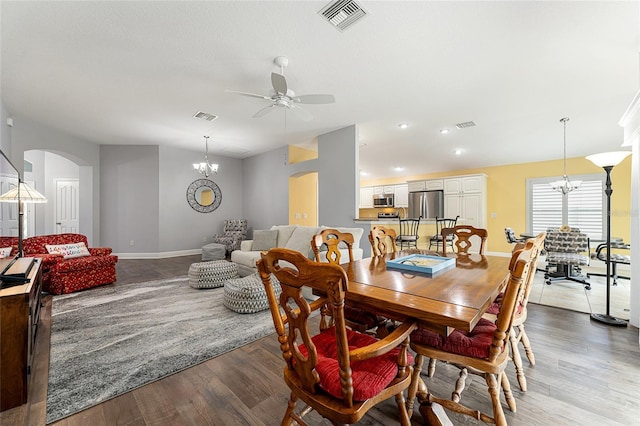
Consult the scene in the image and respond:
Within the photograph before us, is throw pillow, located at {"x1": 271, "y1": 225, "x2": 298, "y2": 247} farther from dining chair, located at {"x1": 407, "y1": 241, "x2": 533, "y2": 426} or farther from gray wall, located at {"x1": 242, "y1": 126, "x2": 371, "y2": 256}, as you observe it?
dining chair, located at {"x1": 407, "y1": 241, "x2": 533, "y2": 426}

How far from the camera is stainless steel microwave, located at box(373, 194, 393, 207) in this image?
8.69 meters

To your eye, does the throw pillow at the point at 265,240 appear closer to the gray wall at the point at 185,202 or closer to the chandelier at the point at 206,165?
the chandelier at the point at 206,165

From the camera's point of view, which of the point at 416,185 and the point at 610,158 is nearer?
the point at 610,158

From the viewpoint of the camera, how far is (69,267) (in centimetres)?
367

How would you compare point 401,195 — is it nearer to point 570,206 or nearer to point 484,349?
point 570,206

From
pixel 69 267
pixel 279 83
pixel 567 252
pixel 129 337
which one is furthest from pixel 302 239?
pixel 567 252

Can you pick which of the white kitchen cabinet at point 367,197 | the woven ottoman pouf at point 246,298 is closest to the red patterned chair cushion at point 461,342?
the woven ottoman pouf at point 246,298

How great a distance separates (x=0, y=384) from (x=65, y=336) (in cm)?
105

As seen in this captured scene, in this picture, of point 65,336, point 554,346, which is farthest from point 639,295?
point 65,336

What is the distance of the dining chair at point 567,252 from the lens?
3.96 meters

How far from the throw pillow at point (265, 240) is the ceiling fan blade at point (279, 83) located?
2.54m

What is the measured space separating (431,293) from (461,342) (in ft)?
1.00

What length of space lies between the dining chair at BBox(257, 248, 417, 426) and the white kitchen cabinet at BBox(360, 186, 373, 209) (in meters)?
8.58

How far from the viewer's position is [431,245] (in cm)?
603
